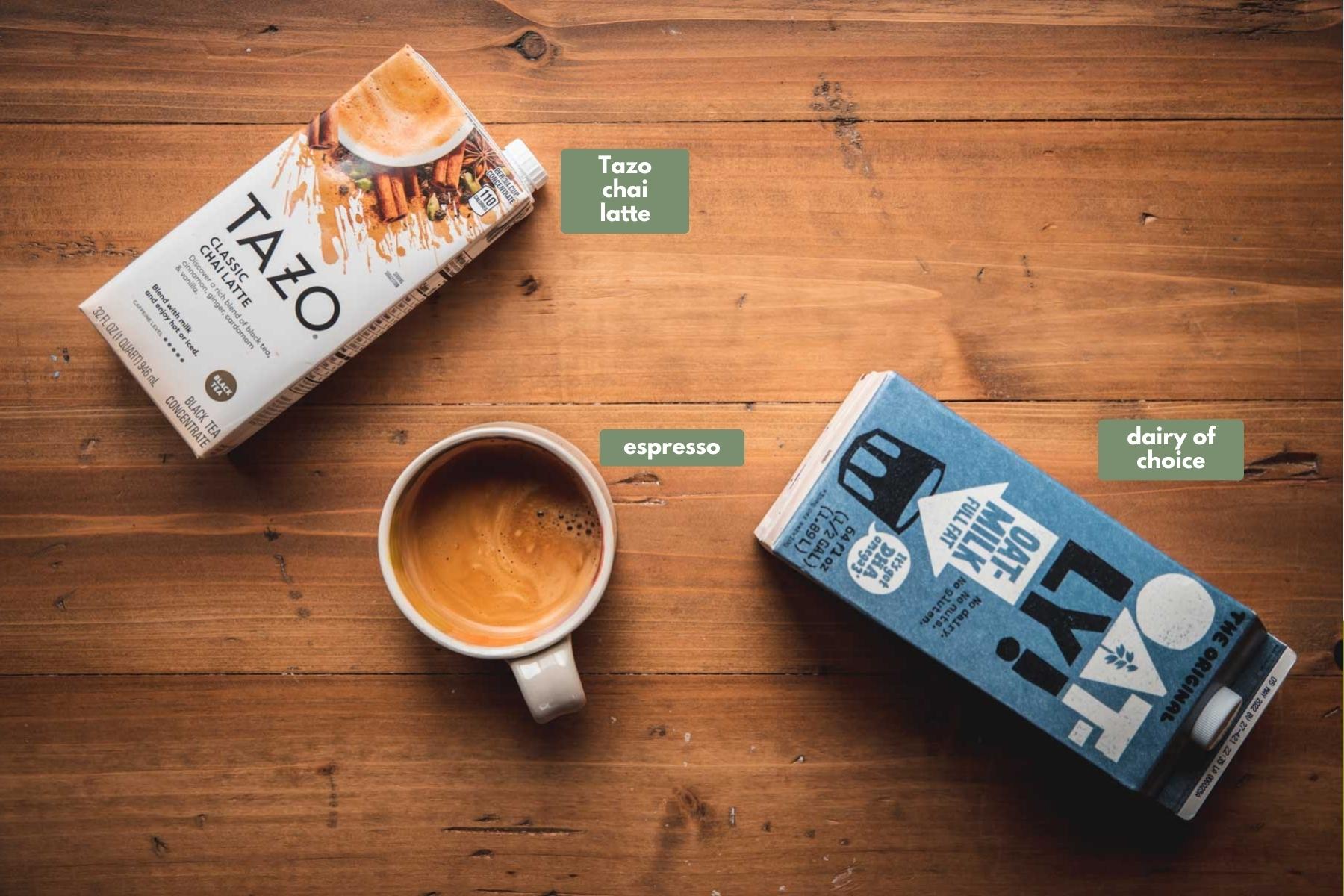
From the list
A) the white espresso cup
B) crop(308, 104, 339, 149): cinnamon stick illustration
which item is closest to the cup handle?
the white espresso cup

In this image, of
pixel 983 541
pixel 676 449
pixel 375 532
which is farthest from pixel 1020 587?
pixel 375 532

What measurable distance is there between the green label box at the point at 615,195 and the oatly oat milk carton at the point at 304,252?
8cm

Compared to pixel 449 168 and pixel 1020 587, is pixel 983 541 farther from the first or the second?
pixel 449 168

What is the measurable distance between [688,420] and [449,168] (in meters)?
0.25

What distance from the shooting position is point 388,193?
558mm

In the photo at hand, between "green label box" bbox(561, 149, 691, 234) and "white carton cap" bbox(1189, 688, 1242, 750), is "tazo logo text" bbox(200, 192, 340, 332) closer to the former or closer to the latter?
"green label box" bbox(561, 149, 691, 234)

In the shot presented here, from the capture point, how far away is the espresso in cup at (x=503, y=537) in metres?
0.59

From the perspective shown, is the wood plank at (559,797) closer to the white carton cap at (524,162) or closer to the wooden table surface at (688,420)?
the wooden table surface at (688,420)

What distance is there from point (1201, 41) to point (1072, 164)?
0.14 m

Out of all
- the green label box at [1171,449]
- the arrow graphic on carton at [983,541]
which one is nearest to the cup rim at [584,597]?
the arrow graphic on carton at [983,541]

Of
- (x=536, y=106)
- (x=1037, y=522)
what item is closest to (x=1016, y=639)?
(x=1037, y=522)

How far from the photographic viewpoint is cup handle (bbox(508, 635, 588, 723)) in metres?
0.53

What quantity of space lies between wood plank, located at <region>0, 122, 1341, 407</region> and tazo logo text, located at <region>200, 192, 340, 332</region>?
75 millimetres

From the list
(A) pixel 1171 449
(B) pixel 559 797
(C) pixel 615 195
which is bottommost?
(B) pixel 559 797
